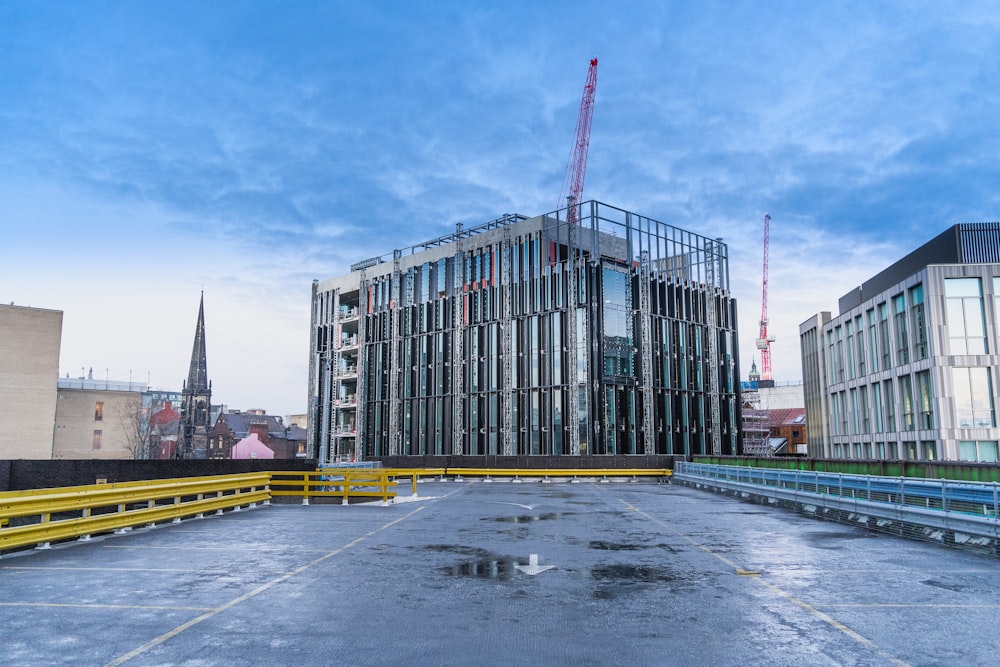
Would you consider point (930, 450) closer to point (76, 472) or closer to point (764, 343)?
point (76, 472)

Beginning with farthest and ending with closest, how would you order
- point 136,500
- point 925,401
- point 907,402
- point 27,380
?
point 27,380
point 907,402
point 925,401
point 136,500

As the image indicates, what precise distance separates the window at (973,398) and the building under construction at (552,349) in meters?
21.4

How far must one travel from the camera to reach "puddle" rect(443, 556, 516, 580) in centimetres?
1114

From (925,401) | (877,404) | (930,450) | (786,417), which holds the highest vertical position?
(786,417)

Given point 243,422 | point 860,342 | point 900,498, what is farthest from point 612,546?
point 243,422

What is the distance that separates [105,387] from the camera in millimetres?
105688

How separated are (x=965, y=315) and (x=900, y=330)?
4.64m

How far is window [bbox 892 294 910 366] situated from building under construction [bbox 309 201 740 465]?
57.3ft

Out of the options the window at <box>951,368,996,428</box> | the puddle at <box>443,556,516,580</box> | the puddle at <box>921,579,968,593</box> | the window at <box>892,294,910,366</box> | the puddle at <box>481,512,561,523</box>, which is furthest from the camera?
the window at <box>892,294,910,366</box>

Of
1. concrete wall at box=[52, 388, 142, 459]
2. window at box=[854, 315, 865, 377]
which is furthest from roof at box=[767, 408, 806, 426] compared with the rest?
concrete wall at box=[52, 388, 142, 459]

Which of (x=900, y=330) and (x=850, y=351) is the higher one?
(x=900, y=330)

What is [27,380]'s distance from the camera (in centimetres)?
6950

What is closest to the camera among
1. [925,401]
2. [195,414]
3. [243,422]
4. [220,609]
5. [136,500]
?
[220,609]

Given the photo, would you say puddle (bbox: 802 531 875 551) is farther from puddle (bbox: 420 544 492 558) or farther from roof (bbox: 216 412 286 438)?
roof (bbox: 216 412 286 438)
